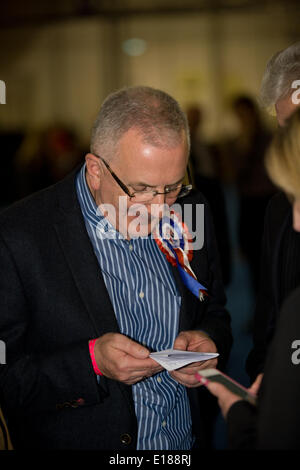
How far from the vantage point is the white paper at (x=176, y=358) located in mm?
1610

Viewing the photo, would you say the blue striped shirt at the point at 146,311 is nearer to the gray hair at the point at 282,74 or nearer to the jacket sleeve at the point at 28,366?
the jacket sleeve at the point at 28,366

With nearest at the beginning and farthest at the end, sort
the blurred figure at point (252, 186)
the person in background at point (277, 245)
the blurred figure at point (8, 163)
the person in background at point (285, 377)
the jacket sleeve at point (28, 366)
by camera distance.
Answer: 1. the person in background at point (285, 377)
2. the jacket sleeve at point (28, 366)
3. the person in background at point (277, 245)
4. the blurred figure at point (252, 186)
5. the blurred figure at point (8, 163)

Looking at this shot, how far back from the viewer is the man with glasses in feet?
5.82

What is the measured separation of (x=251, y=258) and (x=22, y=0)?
44.8ft

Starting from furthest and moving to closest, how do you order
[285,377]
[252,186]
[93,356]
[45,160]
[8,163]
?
[45,160] < [8,163] < [252,186] < [93,356] < [285,377]

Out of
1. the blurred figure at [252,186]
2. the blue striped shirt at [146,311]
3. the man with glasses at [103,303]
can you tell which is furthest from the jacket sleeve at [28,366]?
the blurred figure at [252,186]

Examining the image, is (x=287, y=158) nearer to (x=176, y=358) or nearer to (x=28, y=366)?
(x=176, y=358)

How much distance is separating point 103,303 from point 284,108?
94cm

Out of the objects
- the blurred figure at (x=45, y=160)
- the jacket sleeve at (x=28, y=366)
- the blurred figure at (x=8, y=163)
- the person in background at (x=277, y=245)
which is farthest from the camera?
the blurred figure at (x=45, y=160)

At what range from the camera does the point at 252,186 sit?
4793 mm

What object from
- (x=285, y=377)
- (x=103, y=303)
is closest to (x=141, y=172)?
(x=103, y=303)

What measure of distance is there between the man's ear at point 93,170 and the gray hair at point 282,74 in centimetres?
67

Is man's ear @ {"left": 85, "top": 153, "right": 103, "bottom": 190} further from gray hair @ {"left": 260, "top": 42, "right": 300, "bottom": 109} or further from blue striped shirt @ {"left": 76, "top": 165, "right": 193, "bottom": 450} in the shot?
gray hair @ {"left": 260, "top": 42, "right": 300, "bottom": 109}
